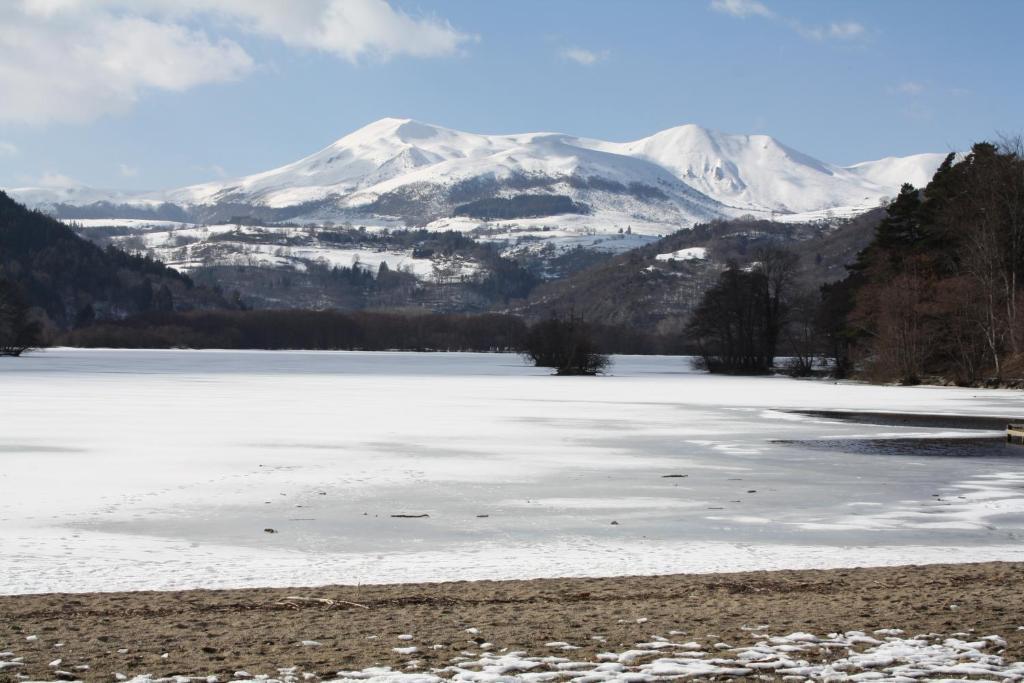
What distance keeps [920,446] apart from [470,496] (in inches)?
548

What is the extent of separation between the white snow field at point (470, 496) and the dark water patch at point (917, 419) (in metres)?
0.82

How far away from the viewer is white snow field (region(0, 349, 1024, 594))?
12.8 m

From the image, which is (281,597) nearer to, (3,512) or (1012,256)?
(3,512)

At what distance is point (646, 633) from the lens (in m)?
9.20

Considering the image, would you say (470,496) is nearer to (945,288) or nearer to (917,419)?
(917,419)

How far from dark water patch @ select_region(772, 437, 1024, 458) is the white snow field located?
117mm

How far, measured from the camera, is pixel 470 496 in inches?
725

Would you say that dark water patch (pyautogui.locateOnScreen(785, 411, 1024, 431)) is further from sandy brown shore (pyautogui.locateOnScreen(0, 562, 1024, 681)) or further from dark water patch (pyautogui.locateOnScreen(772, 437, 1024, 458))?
sandy brown shore (pyautogui.locateOnScreen(0, 562, 1024, 681))

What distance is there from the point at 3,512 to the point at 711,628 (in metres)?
11.0

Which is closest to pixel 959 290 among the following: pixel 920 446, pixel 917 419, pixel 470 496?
pixel 917 419

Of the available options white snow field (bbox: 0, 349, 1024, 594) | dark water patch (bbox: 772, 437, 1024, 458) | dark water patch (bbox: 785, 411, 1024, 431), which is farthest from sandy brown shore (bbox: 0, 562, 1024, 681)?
dark water patch (bbox: 785, 411, 1024, 431)

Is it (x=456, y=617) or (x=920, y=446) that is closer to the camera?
(x=456, y=617)

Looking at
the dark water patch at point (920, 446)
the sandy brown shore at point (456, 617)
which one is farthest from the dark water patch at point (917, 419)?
the sandy brown shore at point (456, 617)

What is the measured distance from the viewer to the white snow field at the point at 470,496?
12.8 metres
